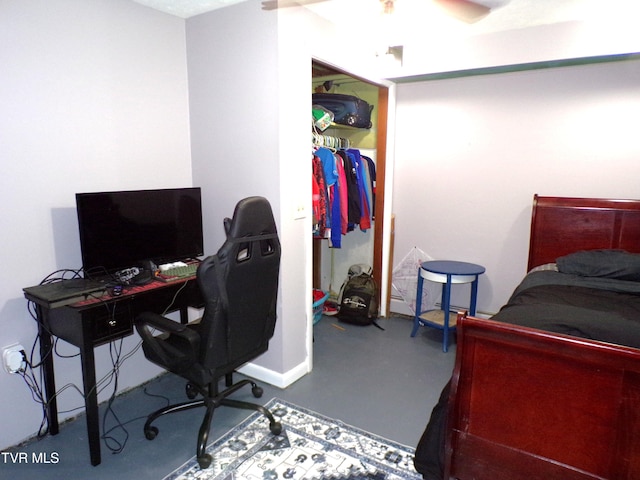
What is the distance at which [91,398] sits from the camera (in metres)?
1.99

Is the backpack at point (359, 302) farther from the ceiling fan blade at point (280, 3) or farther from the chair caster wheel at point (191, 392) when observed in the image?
the ceiling fan blade at point (280, 3)

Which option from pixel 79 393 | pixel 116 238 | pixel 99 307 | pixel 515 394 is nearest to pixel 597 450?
pixel 515 394

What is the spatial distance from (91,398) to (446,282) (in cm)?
249

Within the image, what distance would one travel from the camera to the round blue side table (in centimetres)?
329

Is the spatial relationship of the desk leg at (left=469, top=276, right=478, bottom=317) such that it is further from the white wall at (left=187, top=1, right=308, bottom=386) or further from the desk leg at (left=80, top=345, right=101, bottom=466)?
the desk leg at (left=80, top=345, right=101, bottom=466)

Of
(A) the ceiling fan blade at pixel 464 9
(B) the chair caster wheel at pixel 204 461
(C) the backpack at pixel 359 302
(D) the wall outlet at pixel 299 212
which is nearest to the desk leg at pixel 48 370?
(B) the chair caster wheel at pixel 204 461

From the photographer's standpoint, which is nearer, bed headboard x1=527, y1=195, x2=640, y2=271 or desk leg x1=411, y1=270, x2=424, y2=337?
bed headboard x1=527, y1=195, x2=640, y2=271

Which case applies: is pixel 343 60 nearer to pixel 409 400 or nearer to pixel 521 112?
pixel 521 112

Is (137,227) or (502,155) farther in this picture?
(502,155)

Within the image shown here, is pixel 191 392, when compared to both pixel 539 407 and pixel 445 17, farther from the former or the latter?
pixel 445 17

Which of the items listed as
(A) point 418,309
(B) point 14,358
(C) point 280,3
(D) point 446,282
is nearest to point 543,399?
(D) point 446,282

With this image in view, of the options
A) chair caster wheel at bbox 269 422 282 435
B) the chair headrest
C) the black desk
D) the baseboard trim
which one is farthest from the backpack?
the chair headrest

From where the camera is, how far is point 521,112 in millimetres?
3369

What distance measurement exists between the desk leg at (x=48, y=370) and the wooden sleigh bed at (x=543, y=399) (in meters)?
1.89
